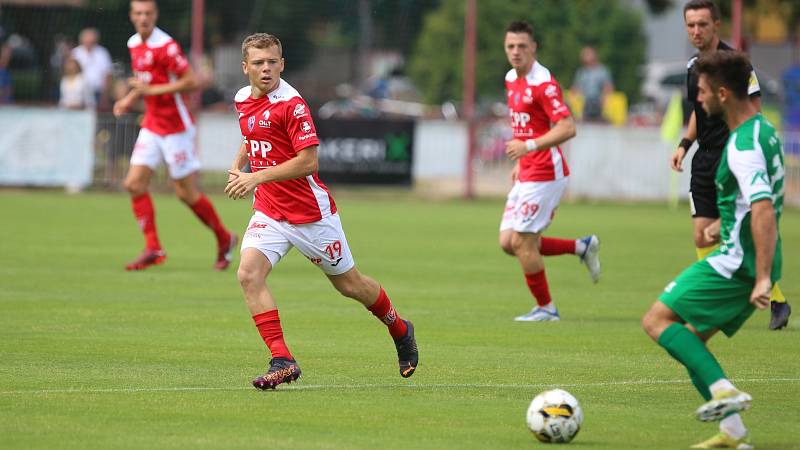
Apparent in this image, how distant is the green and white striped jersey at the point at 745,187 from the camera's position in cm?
643

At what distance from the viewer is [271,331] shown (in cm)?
800

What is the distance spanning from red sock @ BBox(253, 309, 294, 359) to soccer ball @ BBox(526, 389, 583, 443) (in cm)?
181

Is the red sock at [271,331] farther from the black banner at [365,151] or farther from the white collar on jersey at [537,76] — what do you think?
the black banner at [365,151]

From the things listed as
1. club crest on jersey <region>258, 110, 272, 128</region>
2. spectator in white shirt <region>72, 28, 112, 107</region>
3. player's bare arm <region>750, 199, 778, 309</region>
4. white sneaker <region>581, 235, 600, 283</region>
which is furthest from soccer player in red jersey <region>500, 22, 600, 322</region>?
spectator in white shirt <region>72, 28, 112, 107</region>

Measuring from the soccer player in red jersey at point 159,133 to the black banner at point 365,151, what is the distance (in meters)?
11.3

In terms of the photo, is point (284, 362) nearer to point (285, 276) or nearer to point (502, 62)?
point (285, 276)

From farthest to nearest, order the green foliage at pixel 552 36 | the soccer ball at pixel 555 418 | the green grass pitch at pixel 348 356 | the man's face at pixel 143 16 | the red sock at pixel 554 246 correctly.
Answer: the green foliage at pixel 552 36
the man's face at pixel 143 16
the red sock at pixel 554 246
the green grass pitch at pixel 348 356
the soccer ball at pixel 555 418

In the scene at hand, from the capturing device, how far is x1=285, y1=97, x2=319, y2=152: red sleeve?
8117 mm

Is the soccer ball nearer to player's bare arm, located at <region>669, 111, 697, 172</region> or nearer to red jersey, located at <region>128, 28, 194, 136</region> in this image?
player's bare arm, located at <region>669, 111, 697, 172</region>

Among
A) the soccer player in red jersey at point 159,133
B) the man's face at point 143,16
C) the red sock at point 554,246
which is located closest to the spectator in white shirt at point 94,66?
the soccer player in red jersey at point 159,133

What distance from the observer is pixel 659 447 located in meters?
6.55

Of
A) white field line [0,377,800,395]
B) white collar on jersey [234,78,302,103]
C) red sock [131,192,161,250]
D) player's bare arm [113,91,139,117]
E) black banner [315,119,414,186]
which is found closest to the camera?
white field line [0,377,800,395]

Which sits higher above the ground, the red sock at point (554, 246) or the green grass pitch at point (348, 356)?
the red sock at point (554, 246)

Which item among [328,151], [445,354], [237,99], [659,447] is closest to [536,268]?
[445,354]
